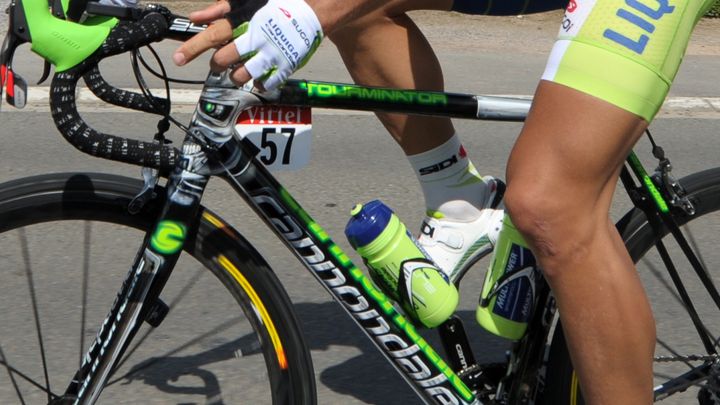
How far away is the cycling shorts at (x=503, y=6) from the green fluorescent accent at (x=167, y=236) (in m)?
0.93

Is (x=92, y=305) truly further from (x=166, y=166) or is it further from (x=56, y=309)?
(x=166, y=166)

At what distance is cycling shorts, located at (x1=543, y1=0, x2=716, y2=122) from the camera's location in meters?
2.26

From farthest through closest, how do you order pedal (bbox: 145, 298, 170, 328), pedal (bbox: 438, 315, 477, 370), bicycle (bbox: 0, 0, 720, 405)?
1. pedal (bbox: 438, 315, 477, 370)
2. pedal (bbox: 145, 298, 170, 328)
3. bicycle (bbox: 0, 0, 720, 405)

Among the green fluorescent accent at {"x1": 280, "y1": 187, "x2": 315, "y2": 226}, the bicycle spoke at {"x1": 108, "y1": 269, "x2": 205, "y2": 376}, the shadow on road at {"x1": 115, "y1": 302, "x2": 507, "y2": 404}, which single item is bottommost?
the shadow on road at {"x1": 115, "y1": 302, "x2": 507, "y2": 404}

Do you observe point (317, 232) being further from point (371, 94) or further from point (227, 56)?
point (227, 56)

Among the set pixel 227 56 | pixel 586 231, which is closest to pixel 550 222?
pixel 586 231

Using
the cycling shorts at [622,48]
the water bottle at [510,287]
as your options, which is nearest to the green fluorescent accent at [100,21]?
the cycling shorts at [622,48]

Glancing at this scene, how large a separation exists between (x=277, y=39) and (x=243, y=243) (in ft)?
1.71

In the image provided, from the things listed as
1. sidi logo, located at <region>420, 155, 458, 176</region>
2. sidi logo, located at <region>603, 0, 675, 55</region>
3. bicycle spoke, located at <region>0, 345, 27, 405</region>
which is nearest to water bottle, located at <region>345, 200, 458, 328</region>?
sidi logo, located at <region>420, 155, 458, 176</region>

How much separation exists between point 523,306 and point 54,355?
1.10 meters

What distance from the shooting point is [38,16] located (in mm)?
2166

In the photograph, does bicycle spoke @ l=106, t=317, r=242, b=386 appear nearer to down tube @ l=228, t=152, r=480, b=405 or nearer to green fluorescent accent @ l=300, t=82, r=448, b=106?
down tube @ l=228, t=152, r=480, b=405

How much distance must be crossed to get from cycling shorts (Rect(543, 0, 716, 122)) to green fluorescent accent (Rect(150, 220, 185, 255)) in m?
0.78

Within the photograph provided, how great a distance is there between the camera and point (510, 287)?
2723 millimetres
